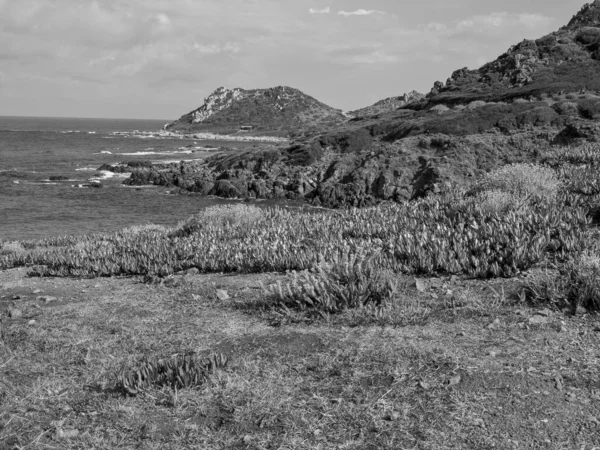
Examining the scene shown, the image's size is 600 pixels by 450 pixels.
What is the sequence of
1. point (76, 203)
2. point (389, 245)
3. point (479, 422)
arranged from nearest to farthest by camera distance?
point (479, 422) → point (389, 245) → point (76, 203)

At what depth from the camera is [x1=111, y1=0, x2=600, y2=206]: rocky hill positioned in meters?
35.3

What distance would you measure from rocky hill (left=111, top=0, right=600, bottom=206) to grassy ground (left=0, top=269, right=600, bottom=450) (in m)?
25.6

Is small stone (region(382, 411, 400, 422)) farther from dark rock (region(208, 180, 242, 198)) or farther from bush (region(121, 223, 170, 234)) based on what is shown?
dark rock (region(208, 180, 242, 198))

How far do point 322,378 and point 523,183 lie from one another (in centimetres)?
715

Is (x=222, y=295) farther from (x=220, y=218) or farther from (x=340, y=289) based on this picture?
(x=220, y=218)

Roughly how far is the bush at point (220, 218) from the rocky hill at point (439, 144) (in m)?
19.2

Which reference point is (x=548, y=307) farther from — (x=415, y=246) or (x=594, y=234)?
(x=594, y=234)

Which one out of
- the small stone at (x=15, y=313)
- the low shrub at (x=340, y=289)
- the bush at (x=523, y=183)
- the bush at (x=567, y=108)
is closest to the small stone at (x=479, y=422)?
the low shrub at (x=340, y=289)

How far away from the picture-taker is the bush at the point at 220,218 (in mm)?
12531

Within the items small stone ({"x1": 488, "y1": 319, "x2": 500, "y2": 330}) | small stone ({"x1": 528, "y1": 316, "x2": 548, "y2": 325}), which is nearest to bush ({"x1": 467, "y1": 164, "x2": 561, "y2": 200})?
small stone ({"x1": 528, "y1": 316, "x2": 548, "y2": 325})

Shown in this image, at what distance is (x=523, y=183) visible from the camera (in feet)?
33.7

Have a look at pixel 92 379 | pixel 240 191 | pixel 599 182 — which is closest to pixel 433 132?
pixel 240 191

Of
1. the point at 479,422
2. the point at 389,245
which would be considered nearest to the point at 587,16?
the point at 389,245

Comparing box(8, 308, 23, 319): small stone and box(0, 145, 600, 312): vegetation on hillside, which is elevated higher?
box(0, 145, 600, 312): vegetation on hillside
